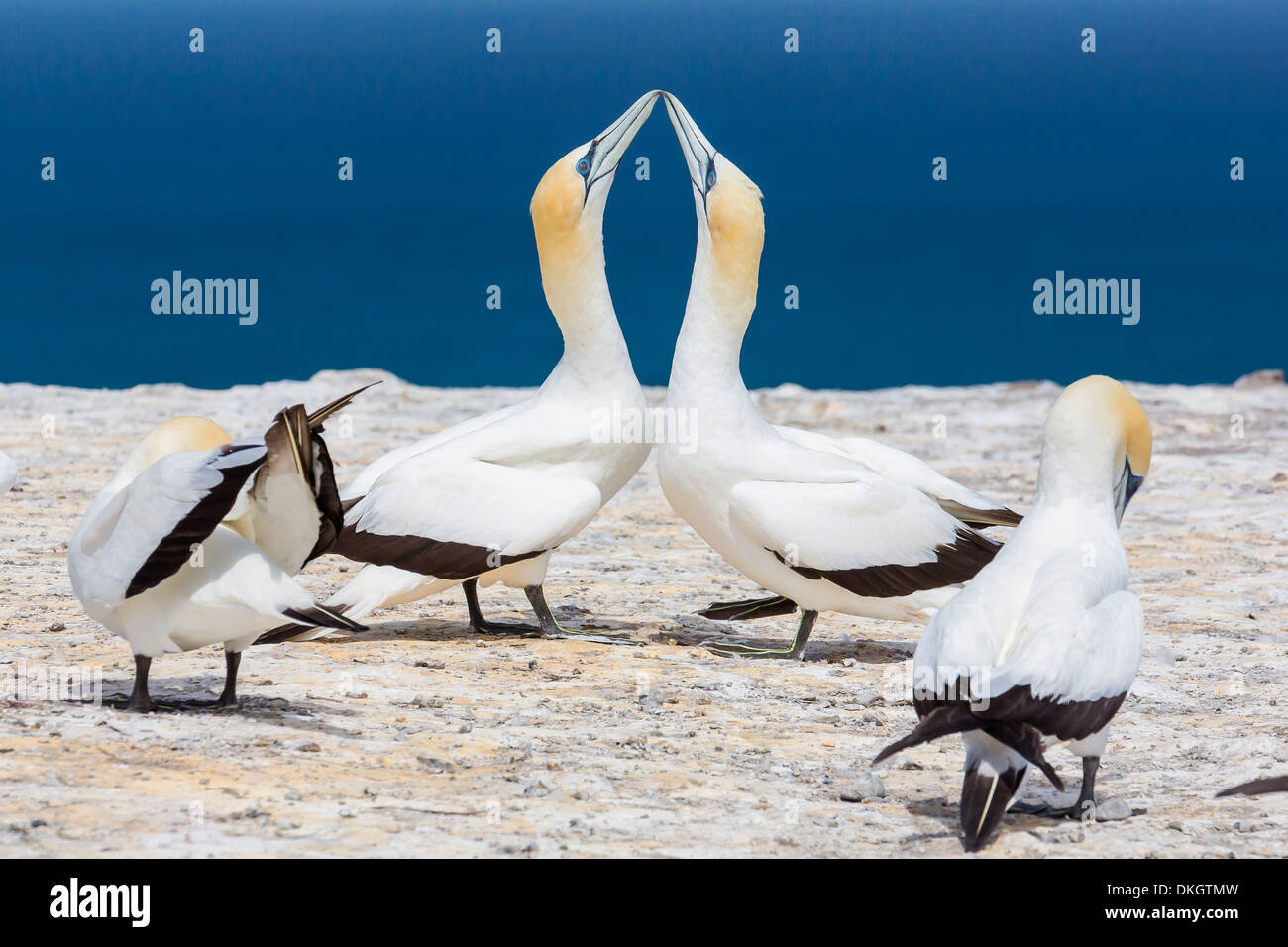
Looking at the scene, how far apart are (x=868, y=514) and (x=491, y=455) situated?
1.94 metres

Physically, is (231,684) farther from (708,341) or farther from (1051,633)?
(708,341)

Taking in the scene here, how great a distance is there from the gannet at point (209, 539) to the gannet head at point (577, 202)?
288 centimetres

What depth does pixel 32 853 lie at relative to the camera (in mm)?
3822

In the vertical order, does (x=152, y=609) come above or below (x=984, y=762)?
above

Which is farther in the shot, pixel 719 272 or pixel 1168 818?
pixel 719 272

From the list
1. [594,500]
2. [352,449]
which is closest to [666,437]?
[594,500]

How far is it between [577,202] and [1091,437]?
3.54 m

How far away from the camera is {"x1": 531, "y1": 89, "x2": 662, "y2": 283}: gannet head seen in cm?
772

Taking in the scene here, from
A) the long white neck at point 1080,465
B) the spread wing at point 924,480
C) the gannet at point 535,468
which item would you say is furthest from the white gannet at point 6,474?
the long white neck at point 1080,465

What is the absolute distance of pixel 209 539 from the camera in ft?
16.9

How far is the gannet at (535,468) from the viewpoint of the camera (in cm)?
712

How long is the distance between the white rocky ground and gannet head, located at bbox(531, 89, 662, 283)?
2060 millimetres

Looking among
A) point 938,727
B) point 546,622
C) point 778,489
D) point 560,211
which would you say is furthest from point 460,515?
point 938,727
